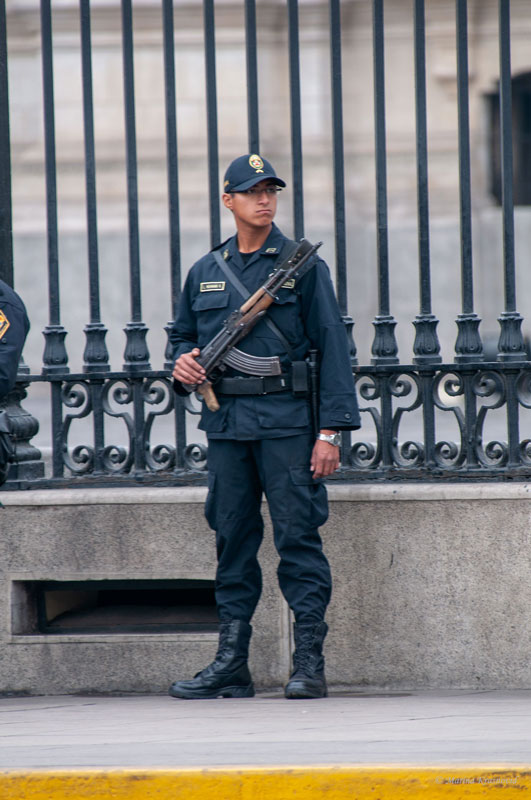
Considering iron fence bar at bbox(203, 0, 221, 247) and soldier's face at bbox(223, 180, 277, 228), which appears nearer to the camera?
soldier's face at bbox(223, 180, 277, 228)

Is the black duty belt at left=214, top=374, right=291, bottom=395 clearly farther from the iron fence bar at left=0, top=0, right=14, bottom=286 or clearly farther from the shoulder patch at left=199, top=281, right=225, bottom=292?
the iron fence bar at left=0, top=0, right=14, bottom=286

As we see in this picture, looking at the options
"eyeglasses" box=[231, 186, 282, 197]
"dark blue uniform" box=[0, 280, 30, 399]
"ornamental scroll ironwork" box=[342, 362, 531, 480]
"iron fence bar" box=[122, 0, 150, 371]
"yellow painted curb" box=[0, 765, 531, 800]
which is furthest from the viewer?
"iron fence bar" box=[122, 0, 150, 371]

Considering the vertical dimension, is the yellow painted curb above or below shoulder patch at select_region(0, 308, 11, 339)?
below

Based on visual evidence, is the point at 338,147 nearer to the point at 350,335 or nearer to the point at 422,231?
the point at 422,231

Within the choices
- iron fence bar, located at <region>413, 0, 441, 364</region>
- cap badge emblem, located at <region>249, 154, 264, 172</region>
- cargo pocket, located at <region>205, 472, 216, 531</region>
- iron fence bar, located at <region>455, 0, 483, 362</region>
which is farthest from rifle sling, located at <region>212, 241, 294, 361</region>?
iron fence bar, located at <region>455, 0, 483, 362</region>

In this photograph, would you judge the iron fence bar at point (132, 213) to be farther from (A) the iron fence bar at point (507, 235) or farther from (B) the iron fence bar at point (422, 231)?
(A) the iron fence bar at point (507, 235)

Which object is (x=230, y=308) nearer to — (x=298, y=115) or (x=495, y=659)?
(x=298, y=115)

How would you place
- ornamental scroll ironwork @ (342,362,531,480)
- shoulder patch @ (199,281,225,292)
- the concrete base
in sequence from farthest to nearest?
ornamental scroll ironwork @ (342,362,531,480) → the concrete base → shoulder patch @ (199,281,225,292)

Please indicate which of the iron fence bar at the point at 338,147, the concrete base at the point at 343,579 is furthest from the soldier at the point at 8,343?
the iron fence bar at the point at 338,147

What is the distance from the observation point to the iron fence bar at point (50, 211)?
5.92 m

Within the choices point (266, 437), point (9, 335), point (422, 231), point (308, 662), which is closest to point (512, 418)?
point (422, 231)

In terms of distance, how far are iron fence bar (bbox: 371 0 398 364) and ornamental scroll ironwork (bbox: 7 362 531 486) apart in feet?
0.40

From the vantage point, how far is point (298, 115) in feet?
18.8

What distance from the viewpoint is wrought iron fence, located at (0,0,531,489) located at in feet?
18.6
